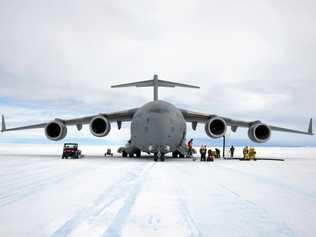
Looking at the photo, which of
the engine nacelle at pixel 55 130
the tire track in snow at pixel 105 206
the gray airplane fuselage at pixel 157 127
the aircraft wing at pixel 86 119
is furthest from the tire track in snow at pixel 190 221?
the engine nacelle at pixel 55 130

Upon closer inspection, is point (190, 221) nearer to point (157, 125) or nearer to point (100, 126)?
point (157, 125)

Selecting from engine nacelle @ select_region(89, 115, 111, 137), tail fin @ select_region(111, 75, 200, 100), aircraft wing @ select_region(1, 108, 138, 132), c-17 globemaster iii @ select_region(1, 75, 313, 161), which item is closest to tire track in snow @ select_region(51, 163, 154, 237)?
c-17 globemaster iii @ select_region(1, 75, 313, 161)

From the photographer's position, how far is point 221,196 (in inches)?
322

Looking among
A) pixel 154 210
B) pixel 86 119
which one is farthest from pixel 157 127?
pixel 154 210

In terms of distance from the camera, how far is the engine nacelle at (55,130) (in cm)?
2725

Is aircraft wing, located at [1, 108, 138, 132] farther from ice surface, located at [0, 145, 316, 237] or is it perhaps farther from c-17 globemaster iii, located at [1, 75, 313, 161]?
ice surface, located at [0, 145, 316, 237]

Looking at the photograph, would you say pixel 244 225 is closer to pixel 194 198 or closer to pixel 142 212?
pixel 142 212

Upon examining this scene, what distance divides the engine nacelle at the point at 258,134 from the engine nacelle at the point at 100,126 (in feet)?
34.1

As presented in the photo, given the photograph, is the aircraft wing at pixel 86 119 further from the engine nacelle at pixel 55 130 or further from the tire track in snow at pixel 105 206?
the tire track in snow at pixel 105 206

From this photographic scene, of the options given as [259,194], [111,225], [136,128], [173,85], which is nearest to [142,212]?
[111,225]

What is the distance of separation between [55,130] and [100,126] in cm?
369

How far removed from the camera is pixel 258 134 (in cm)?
2770

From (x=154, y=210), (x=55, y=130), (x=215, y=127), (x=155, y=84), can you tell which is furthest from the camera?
(x=155, y=84)

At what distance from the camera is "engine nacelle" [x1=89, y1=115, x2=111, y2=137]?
26.3 meters
